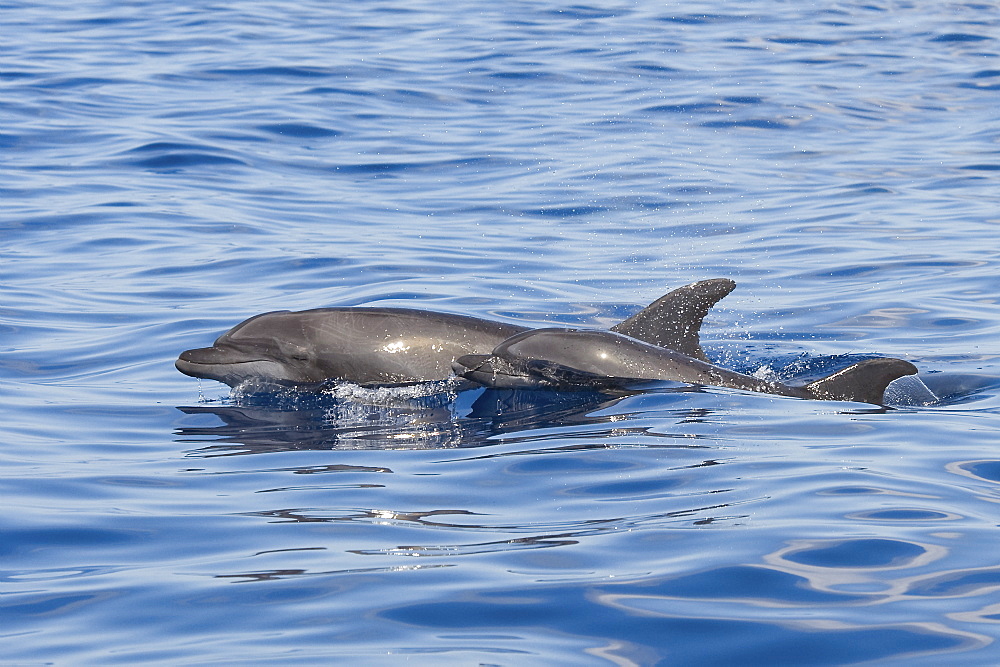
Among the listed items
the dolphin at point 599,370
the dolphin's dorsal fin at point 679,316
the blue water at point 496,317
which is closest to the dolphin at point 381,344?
the dolphin's dorsal fin at point 679,316

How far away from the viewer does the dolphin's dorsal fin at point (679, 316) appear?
9977 mm

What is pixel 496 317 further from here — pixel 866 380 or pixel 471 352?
pixel 866 380

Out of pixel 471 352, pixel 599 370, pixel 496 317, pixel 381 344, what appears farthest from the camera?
pixel 496 317

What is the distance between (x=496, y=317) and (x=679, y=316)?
3.12 meters

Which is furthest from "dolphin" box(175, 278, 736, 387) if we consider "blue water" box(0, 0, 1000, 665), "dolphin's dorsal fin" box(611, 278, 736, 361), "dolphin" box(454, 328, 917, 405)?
"dolphin" box(454, 328, 917, 405)

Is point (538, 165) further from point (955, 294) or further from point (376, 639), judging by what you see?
point (376, 639)

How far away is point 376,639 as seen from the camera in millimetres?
5270

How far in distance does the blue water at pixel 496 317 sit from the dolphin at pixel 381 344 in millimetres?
316

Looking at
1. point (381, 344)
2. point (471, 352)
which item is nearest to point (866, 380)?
point (471, 352)

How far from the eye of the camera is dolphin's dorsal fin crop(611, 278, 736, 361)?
9.98m

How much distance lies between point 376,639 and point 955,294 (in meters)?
9.76

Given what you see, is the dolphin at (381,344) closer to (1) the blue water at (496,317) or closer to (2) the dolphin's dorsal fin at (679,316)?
(2) the dolphin's dorsal fin at (679,316)

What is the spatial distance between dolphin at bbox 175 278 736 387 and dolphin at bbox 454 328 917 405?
438mm

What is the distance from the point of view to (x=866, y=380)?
9227 mm
